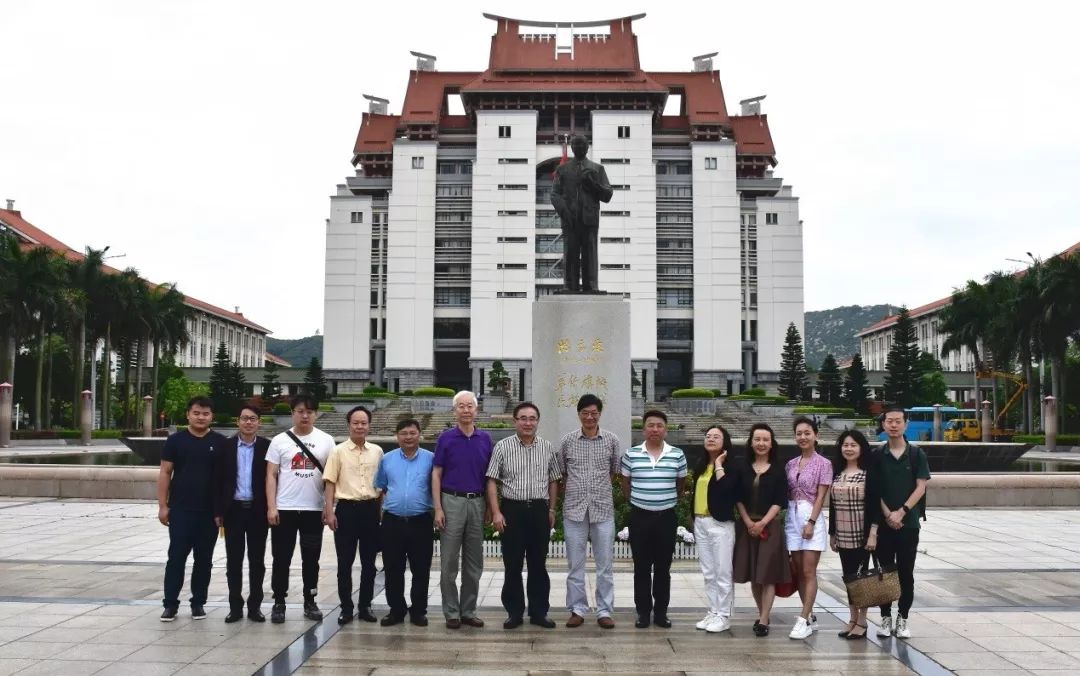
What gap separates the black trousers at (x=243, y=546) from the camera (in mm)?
7095

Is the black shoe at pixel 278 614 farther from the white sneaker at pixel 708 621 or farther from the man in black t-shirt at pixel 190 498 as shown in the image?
the white sneaker at pixel 708 621

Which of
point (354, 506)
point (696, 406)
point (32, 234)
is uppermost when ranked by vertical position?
point (32, 234)

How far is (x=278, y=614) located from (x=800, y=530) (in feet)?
13.8

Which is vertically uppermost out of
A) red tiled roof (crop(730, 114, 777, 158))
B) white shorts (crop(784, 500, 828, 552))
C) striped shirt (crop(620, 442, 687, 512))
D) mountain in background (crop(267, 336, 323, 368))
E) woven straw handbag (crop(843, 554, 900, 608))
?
red tiled roof (crop(730, 114, 777, 158))

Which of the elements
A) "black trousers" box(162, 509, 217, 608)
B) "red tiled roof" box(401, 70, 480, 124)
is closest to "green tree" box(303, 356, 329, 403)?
"red tiled roof" box(401, 70, 480, 124)

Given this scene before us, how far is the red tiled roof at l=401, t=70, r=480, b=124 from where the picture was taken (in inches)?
2559

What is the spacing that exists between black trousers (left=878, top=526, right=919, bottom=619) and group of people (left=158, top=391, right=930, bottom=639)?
1 centimetres

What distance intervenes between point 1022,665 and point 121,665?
607 centimetres

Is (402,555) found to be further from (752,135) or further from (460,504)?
(752,135)

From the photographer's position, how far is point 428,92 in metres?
67.6

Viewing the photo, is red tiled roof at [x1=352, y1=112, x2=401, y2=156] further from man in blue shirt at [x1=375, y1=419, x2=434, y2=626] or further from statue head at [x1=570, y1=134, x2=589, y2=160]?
man in blue shirt at [x1=375, y1=419, x2=434, y2=626]

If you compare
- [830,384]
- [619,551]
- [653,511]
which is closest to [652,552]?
[653,511]

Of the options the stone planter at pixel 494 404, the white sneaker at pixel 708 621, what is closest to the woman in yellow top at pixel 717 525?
the white sneaker at pixel 708 621

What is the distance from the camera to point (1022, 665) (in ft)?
19.3
